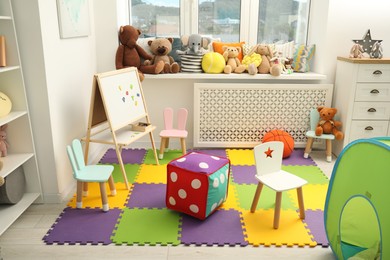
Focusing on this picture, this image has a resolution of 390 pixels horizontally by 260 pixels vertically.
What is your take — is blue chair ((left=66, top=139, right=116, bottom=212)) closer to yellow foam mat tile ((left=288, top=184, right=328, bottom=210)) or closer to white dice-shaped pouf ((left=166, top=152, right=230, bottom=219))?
white dice-shaped pouf ((left=166, top=152, right=230, bottom=219))

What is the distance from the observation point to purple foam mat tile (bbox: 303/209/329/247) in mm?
2133

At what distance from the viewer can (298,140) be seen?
3629 millimetres

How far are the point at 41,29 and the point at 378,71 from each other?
272 cm

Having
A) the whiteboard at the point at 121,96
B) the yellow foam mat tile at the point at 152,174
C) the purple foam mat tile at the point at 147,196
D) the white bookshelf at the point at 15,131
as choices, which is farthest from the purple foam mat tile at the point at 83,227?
the whiteboard at the point at 121,96

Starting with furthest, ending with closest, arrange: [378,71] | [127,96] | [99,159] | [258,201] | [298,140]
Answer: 1. [298,140]
2. [99,159]
3. [378,71]
4. [127,96]
5. [258,201]

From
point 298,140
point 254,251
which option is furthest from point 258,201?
point 298,140

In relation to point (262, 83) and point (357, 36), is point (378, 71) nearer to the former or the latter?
point (357, 36)

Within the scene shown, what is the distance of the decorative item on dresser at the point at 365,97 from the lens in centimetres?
313

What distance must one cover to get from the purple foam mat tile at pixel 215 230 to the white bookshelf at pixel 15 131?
3.50 feet

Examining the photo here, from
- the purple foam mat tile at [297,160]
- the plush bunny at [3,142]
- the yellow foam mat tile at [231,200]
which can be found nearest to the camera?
the plush bunny at [3,142]

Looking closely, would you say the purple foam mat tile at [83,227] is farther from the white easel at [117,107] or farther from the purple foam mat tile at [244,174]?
the purple foam mat tile at [244,174]

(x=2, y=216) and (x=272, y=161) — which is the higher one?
(x=272, y=161)

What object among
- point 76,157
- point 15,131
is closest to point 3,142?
point 15,131

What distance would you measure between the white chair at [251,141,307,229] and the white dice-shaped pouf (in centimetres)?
24
